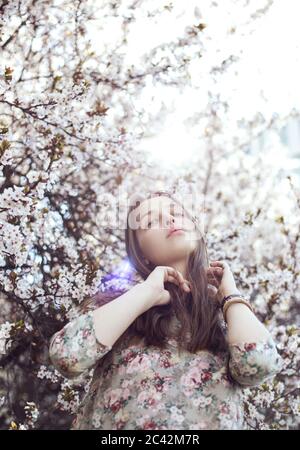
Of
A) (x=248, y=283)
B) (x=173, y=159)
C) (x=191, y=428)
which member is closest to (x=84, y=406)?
(x=191, y=428)

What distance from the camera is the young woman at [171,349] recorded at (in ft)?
5.33

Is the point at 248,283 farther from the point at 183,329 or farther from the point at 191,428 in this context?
the point at 191,428

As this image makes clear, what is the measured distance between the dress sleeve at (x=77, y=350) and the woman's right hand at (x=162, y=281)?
0.87 ft

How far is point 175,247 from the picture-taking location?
6.73 ft

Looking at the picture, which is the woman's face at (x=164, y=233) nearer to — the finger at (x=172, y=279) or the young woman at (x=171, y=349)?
the young woman at (x=171, y=349)

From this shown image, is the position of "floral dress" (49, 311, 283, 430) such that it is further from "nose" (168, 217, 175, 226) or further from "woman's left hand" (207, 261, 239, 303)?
"nose" (168, 217, 175, 226)

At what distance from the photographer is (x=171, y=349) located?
5.93 ft

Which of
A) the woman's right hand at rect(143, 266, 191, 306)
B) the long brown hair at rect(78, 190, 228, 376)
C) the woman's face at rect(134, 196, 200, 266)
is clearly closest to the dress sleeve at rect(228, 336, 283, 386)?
the long brown hair at rect(78, 190, 228, 376)

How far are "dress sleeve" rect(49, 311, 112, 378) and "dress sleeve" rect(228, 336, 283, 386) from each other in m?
0.42

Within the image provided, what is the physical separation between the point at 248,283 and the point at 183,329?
1516 mm

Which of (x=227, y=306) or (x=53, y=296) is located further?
(x=53, y=296)

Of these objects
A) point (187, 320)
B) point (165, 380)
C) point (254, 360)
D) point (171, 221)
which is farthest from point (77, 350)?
point (171, 221)

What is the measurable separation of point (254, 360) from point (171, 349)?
0.33 metres

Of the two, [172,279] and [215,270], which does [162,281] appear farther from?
[215,270]
